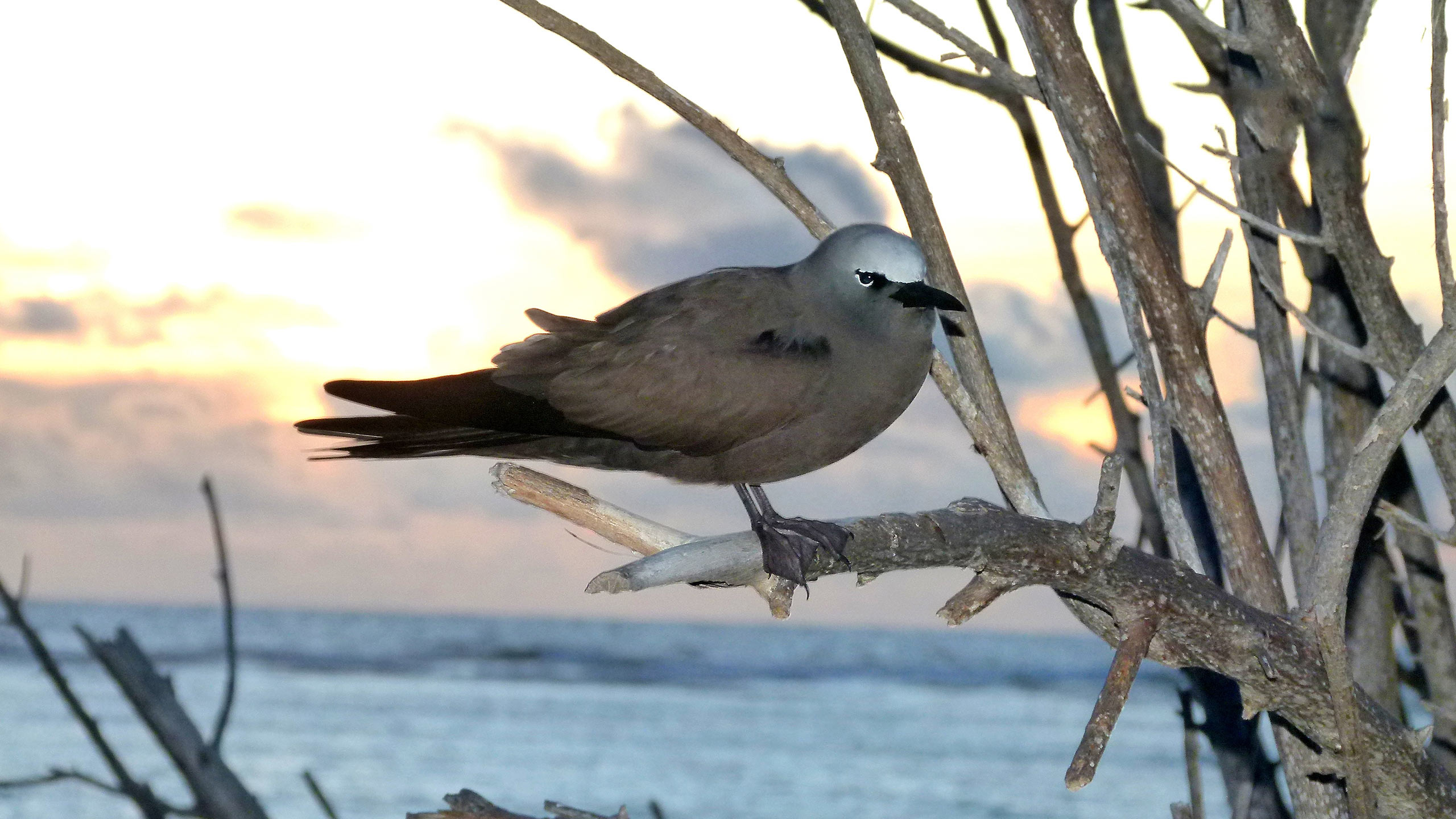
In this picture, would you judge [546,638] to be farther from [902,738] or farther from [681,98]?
[681,98]

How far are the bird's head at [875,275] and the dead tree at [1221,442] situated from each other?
1.47 feet

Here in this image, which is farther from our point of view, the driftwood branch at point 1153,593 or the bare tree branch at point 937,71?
the bare tree branch at point 937,71

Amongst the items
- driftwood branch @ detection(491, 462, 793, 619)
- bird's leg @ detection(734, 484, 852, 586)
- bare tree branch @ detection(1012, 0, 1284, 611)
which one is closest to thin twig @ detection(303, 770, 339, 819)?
driftwood branch @ detection(491, 462, 793, 619)

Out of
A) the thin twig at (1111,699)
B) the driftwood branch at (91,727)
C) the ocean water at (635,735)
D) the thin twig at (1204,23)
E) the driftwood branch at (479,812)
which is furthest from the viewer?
the ocean water at (635,735)

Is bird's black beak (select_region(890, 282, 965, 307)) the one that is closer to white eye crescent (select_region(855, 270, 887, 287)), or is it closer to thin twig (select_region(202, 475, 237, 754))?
white eye crescent (select_region(855, 270, 887, 287))

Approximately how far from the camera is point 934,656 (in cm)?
3462

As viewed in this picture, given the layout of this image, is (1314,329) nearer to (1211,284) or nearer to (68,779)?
(1211,284)

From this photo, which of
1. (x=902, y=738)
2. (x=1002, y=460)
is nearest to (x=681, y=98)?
(x=1002, y=460)

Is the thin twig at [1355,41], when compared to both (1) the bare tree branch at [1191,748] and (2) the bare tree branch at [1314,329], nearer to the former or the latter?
(2) the bare tree branch at [1314,329]

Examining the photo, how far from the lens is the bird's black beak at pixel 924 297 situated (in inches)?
124

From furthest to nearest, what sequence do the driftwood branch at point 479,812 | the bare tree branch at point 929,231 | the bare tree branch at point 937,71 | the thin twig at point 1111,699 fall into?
the bare tree branch at point 937,71 → the bare tree branch at point 929,231 → the driftwood branch at point 479,812 → the thin twig at point 1111,699

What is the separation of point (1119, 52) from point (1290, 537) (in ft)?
5.94

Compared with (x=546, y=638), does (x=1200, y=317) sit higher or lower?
higher

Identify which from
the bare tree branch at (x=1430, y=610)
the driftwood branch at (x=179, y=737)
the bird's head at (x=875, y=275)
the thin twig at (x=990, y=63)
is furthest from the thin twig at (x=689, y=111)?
the driftwood branch at (x=179, y=737)
